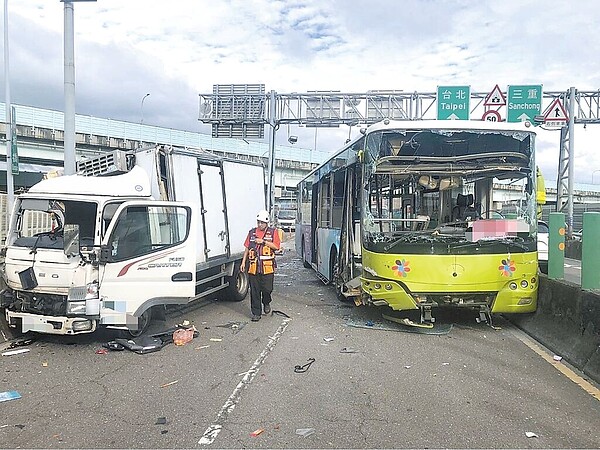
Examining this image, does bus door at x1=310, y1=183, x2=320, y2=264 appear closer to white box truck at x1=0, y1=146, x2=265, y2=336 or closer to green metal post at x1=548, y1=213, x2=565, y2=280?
white box truck at x1=0, y1=146, x2=265, y2=336

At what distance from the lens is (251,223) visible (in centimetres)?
1213

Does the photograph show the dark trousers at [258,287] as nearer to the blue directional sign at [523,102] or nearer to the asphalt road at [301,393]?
the asphalt road at [301,393]

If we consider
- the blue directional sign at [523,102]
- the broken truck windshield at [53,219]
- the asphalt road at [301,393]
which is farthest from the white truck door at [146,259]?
the blue directional sign at [523,102]

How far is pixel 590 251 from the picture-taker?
6844 millimetres

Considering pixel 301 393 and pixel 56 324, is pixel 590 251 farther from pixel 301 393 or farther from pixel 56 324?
pixel 56 324

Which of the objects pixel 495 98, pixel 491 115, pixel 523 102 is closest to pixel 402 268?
pixel 491 115

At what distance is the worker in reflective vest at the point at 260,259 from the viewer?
9445 mm

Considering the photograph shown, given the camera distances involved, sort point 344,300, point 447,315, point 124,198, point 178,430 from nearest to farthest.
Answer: point 178,430
point 124,198
point 447,315
point 344,300

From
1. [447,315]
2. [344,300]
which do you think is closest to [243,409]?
[447,315]

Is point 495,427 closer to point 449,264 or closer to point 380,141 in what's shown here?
point 449,264

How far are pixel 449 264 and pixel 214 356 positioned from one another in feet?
11.5

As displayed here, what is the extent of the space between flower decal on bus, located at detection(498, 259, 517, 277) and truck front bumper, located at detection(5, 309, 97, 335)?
219 inches

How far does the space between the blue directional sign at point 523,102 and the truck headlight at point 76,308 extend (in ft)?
57.7

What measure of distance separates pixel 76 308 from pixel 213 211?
362cm
